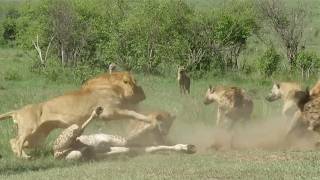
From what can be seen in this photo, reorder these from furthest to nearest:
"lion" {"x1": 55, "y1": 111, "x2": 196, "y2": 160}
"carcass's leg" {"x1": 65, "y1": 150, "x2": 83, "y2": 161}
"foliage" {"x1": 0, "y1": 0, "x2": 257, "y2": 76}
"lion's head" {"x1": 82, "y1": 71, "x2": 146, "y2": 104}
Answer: "foliage" {"x1": 0, "y1": 0, "x2": 257, "y2": 76}, "lion's head" {"x1": 82, "y1": 71, "x2": 146, "y2": 104}, "lion" {"x1": 55, "y1": 111, "x2": 196, "y2": 160}, "carcass's leg" {"x1": 65, "y1": 150, "x2": 83, "y2": 161}

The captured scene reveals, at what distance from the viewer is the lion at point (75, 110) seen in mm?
11094

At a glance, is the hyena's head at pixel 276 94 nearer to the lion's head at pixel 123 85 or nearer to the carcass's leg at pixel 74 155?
the lion's head at pixel 123 85

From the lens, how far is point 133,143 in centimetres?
1140

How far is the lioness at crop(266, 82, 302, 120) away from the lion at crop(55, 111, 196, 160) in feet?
6.86

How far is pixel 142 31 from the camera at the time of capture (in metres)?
39.4

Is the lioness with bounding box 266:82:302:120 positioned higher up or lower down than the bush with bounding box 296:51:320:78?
higher up

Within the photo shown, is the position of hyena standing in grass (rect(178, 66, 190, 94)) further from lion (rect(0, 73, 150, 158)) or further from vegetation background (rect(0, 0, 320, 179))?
lion (rect(0, 73, 150, 158))

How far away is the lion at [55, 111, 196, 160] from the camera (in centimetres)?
1072

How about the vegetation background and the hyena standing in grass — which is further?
the vegetation background

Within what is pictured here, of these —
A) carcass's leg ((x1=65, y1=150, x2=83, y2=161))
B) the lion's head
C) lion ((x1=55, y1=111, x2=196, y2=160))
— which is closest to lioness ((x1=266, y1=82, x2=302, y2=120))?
lion ((x1=55, y1=111, x2=196, y2=160))

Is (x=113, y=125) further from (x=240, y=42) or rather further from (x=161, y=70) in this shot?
(x=240, y=42)

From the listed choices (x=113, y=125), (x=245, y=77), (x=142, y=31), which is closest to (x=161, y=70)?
(x=142, y=31)

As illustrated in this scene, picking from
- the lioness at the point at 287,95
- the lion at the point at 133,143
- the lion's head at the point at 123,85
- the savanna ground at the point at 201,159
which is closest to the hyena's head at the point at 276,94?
the lioness at the point at 287,95

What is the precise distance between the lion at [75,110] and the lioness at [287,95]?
2.61 meters
